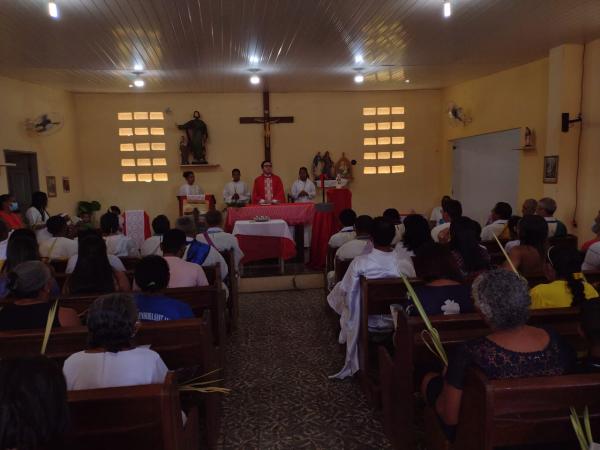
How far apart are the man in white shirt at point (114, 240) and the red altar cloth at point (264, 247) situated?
2.18 metres

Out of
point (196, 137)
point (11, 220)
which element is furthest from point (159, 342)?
point (196, 137)

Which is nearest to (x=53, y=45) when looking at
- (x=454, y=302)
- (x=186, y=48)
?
(x=186, y=48)

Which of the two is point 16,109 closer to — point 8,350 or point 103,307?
point 8,350

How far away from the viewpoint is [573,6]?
491cm

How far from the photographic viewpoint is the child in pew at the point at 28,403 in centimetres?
106

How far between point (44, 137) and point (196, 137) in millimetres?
2868

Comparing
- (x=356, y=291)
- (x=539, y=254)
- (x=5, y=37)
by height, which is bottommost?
(x=356, y=291)

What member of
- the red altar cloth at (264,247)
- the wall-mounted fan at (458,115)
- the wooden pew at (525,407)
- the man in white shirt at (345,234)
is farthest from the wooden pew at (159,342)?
the wall-mounted fan at (458,115)

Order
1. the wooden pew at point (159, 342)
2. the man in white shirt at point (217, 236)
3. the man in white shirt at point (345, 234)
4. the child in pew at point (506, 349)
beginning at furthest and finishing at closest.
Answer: the man in white shirt at point (345, 234) → the man in white shirt at point (217, 236) → the wooden pew at point (159, 342) → the child in pew at point (506, 349)

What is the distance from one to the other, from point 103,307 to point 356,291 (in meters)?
1.83

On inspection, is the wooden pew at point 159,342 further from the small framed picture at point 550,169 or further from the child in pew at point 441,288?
the small framed picture at point 550,169

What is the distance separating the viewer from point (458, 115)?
30.1 ft

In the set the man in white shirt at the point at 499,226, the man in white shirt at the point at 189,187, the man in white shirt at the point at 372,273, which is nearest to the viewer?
the man in white shirt at the point at 372,273

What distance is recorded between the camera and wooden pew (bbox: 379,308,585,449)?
2154 millimetres
